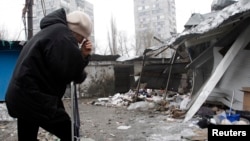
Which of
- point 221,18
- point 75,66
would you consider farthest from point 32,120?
point 221,18

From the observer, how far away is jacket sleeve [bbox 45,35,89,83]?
1973mm

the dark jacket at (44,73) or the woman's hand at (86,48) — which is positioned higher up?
the woman's hand at (86,48)

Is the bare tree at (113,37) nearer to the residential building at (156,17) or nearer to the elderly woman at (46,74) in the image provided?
the residential building at (156,17)

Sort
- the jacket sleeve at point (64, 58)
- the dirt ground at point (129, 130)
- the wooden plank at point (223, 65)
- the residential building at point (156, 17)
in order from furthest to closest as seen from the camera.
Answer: the residential building at point (156, 17) < the wooden plank at point (223, 65) < the dirt ground at point (129, 130) < the jacket sleeve at point (64, 58)

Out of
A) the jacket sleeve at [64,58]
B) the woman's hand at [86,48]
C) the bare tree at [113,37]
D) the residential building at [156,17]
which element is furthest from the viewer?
the residential building at [156,17]

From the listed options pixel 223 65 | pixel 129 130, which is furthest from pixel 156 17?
pixel 129 130

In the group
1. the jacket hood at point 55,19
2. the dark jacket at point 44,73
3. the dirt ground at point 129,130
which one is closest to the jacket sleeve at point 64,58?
the dark jacket at point 44,73

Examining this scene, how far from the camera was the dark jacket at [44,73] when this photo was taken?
1.98 metres

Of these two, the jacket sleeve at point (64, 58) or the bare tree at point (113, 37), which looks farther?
the bare tree at point (113, 37)

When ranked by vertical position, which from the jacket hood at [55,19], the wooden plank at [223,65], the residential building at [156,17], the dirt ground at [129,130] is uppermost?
the residential building at [156,17]

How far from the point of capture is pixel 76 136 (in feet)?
7.47

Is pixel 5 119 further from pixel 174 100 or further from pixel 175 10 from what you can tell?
pixel 175 10

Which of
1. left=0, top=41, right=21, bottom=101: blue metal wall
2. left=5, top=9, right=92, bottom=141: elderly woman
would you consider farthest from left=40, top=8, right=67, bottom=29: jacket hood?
left=0, top=41, right=21, bottom=101: blue metal wall

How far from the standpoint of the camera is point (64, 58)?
197 centimetres
